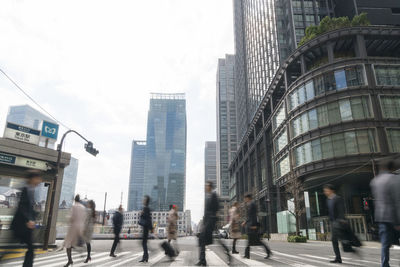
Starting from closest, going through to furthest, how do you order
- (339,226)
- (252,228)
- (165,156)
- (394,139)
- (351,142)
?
(339,226), (252,228), (394,139), (351,142), (165,156)

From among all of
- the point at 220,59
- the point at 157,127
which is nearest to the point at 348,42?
the point at 220,59

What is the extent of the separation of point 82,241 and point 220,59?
528ft

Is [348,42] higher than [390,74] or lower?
higher

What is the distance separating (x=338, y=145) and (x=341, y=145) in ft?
0.89

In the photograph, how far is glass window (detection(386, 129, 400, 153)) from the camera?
85.4 feet

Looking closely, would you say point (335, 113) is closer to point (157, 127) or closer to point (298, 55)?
point (298, 55)

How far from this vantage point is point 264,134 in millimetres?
45812

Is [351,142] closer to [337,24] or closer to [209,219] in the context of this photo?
[337,24]

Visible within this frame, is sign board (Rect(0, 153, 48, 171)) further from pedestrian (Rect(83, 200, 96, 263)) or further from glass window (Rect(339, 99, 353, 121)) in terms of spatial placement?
glass window (Rect(339, 99, 353, 121))

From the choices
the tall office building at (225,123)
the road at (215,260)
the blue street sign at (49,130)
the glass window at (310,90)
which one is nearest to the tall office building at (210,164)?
the tall office building at (225,123)

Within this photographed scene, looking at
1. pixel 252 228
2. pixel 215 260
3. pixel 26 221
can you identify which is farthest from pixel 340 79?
pixel 26 221

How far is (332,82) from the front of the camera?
29.0 metres

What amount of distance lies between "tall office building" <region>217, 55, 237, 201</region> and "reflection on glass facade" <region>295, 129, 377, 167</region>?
92.7 metres

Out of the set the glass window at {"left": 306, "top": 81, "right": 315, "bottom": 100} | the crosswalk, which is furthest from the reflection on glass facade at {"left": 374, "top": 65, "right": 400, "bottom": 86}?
the crosswalk
